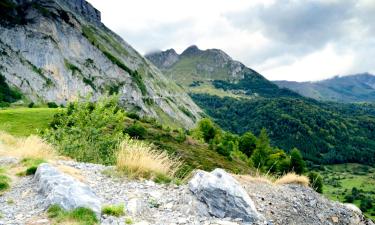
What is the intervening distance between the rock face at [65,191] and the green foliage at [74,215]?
21 cm

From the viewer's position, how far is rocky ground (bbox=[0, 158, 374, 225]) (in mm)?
11977

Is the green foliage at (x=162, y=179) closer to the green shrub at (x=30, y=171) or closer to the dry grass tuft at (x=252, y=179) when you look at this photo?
the dry grass tuft at (x=252, y=179)

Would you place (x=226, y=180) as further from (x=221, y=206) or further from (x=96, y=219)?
(x=96, y=219)

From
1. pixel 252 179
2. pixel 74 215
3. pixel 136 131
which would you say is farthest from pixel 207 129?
pixel 74 215

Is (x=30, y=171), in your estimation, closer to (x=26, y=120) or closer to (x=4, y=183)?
(x=4, y=183)

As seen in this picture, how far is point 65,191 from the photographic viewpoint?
12125mm

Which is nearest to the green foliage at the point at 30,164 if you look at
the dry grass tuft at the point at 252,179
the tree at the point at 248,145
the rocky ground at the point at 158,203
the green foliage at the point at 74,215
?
the rocky ground at the point at 158,203

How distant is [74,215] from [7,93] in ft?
567

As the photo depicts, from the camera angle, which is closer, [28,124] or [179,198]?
[179,198]

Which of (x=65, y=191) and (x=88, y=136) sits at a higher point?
(x=65, y=191)

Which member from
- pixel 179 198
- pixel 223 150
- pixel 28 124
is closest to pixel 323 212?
pixel 179 198

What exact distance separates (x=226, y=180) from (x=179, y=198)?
6.91 feet

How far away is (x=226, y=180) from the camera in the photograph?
15.1 meters

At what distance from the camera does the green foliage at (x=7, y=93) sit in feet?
527
